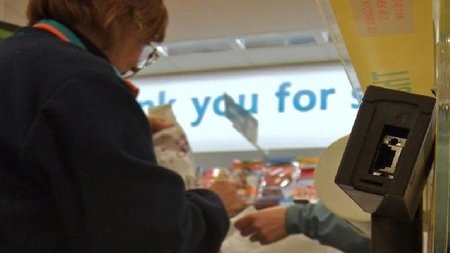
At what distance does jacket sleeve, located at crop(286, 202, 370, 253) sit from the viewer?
138 centimetres

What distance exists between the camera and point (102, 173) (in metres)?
0.87

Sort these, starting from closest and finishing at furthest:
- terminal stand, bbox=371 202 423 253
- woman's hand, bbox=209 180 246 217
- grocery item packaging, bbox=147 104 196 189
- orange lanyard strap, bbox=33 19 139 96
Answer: terminal stand, bbox=371 202 423 253 → orange lanyard strap, bbox=33 19 139 96 → grocery item packaging, bbox=147 104 196 189 → woman's hand, bbox=209 180 246 217

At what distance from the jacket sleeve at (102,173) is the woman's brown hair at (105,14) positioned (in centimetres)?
18

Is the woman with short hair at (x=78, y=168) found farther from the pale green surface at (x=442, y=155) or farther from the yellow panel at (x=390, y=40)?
the pale green surface at (x=442, y=155)

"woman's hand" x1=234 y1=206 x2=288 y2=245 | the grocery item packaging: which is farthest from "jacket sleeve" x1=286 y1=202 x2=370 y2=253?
the grocery item packaging

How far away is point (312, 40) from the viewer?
12.7ft

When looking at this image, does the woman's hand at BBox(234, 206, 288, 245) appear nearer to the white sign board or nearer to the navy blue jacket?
the navy blue jacket

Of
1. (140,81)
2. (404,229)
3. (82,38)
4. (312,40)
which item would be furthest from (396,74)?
(140,81)

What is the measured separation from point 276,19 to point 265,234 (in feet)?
6.85

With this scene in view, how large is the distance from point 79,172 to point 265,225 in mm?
737

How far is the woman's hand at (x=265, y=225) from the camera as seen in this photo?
151 cm

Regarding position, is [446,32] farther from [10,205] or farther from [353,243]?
[353,243]

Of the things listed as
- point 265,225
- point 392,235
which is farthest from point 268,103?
point 392,235

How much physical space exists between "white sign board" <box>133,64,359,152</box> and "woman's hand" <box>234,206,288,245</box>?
8.27 feet
